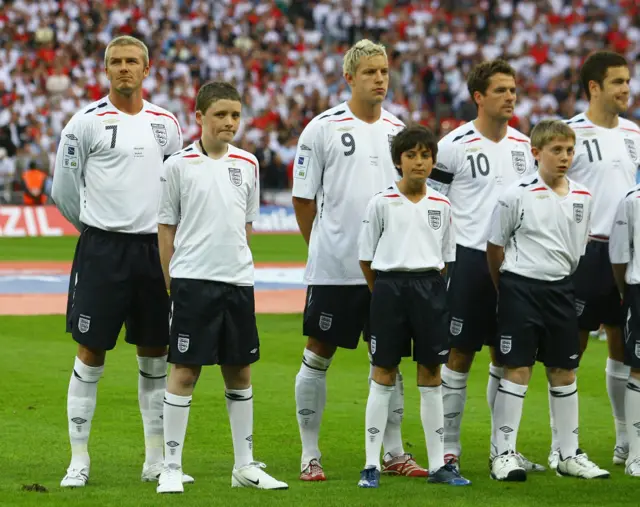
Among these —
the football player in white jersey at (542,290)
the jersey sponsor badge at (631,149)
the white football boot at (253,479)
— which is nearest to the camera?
the white football boot at (253,479)

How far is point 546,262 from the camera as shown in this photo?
7.64 metres

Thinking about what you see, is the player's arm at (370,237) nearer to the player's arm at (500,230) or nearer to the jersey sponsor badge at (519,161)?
the player's arm at (500,230)

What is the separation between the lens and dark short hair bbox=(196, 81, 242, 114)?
23.8 feet

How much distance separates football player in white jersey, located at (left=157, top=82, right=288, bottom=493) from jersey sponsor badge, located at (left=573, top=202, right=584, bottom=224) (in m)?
2.00

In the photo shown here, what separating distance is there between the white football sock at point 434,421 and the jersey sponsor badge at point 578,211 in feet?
4.38

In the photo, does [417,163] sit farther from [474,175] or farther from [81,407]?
[81,407]

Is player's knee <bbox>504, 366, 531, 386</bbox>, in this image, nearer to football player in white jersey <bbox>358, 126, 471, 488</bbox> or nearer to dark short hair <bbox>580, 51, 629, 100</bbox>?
football player in white jersey <bbox>358, 126, 471, 488</bbox>

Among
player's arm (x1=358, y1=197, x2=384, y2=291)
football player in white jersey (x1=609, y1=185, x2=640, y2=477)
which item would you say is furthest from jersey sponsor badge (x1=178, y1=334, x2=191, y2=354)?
football player in white jersey (x1=609, y1=185, x2=640, y2=477)

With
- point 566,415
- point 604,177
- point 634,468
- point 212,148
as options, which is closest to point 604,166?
point 604,177

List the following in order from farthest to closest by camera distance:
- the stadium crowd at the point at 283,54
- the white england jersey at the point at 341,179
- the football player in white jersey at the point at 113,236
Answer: the stadium crowd at the point at 283,54 < the white england jersey at the point at 341,179 < the football player in white jersey at the point at 113,236

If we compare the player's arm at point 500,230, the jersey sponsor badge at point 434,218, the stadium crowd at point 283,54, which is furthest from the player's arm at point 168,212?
the stadium crowd at point 283,54

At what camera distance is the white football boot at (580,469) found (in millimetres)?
7634

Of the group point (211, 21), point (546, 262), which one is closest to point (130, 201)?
point (546, 262)

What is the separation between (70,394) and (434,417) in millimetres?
2167
